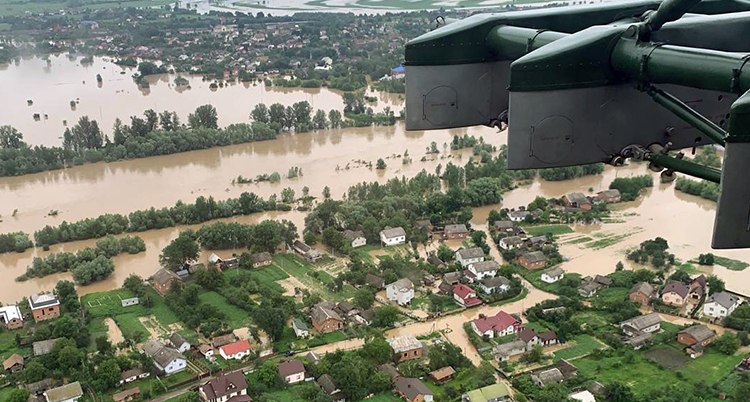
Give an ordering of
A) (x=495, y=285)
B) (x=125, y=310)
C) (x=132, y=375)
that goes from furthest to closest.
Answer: (x=495, y=285), (x=125, y=310), (x=132, y=375)

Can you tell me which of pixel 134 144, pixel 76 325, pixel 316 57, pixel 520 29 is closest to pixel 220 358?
pixel 76 325

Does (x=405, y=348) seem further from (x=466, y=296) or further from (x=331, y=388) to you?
(x=466, y=296)

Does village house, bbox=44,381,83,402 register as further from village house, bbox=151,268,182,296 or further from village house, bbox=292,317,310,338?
village house, bbox=151,268,182,296

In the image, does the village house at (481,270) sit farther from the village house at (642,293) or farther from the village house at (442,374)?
the village house at (442,374)

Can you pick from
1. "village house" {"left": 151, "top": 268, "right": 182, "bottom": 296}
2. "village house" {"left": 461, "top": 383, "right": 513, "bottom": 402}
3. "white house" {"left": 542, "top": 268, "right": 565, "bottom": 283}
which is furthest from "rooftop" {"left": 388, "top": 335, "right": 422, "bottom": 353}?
"village house" {"left": 151, "top": 268, "right": 182, "bottom": 296}

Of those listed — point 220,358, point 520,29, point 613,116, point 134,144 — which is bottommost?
point 220,358

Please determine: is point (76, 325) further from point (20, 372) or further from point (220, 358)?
point (220, 358)

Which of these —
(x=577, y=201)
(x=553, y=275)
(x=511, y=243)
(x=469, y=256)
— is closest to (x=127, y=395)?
(x=469, y=256)
